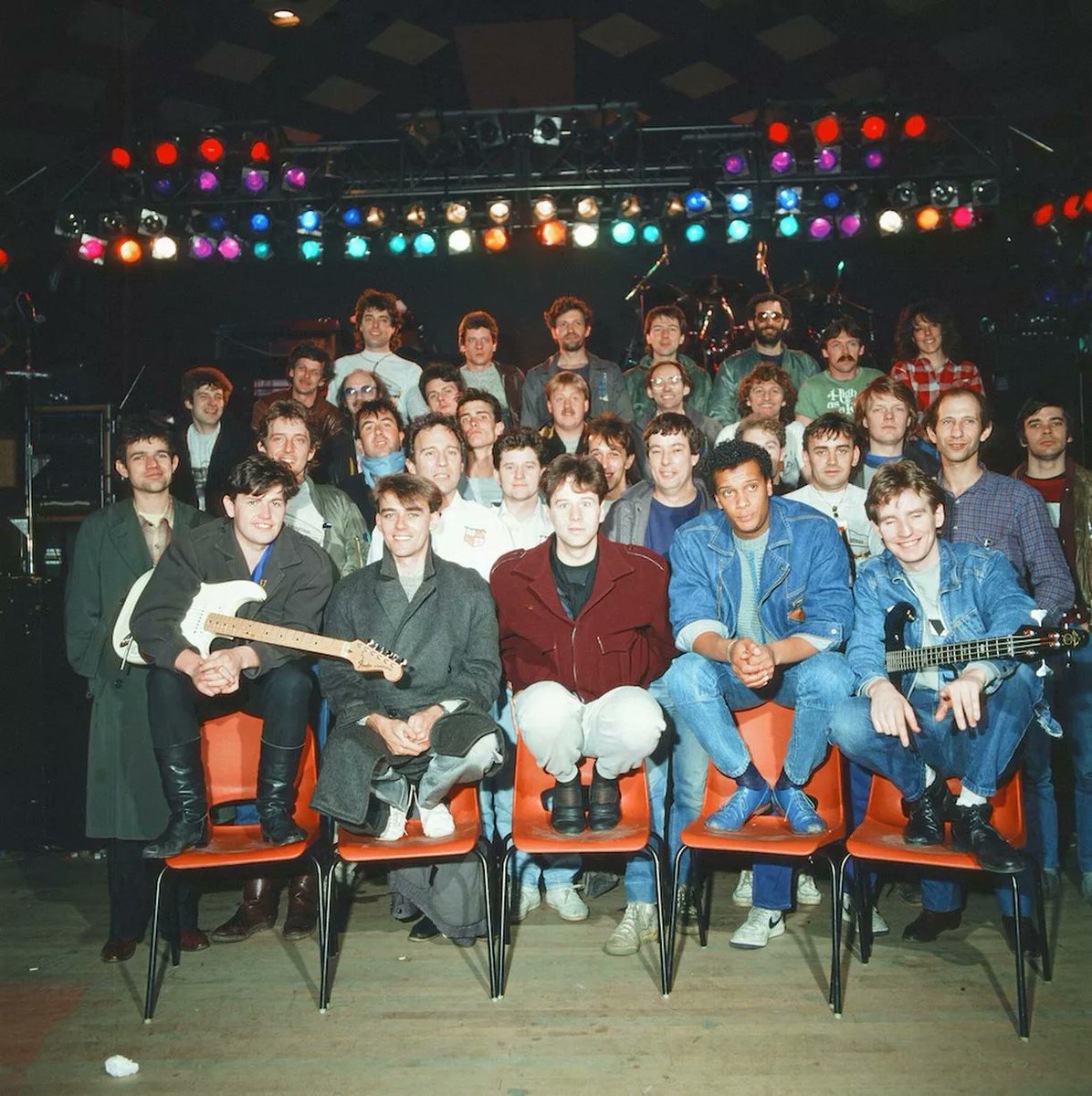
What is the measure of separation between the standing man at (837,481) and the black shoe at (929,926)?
1520mm

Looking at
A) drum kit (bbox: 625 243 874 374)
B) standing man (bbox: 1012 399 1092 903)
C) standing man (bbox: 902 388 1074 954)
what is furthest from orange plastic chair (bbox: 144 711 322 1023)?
drum kit (bbox: 625 243 874 374)

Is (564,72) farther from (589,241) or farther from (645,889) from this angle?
(645,889)

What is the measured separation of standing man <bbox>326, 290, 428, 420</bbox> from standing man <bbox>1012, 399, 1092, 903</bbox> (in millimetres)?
3733

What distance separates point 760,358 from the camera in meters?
7.04

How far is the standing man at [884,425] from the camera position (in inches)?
205

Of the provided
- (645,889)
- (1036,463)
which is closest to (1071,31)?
(1036,463)

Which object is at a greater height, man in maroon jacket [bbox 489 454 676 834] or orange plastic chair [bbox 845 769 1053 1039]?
man in maroon jacket [bbox 489 454 676 834]

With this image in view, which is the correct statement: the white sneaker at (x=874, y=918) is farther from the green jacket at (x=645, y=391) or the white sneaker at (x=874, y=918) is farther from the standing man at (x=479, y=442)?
the green jacket at (x=645, y=391)

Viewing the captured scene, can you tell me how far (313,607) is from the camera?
4.01m

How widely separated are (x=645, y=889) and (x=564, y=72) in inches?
252

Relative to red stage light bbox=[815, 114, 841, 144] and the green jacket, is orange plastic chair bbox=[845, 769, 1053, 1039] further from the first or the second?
red stage light bbox=[815, 114, 841, 144]

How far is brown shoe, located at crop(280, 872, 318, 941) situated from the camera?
13.2ft

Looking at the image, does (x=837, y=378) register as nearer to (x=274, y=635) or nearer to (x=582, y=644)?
(x=582, y=644)

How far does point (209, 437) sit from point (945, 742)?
462cm
